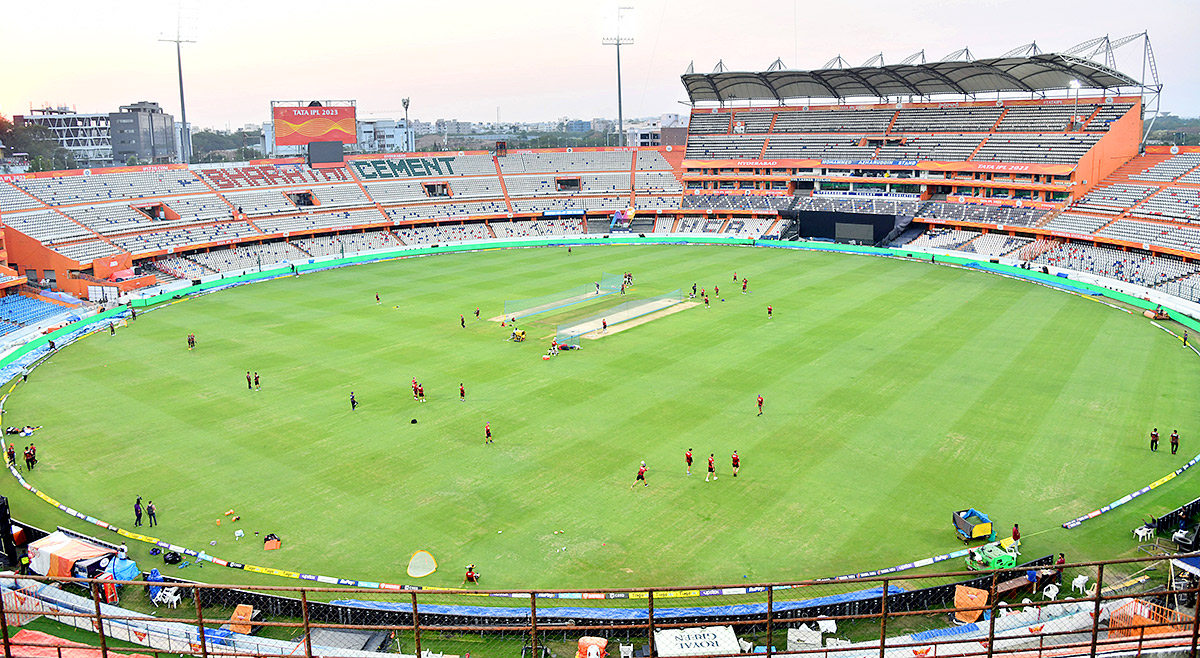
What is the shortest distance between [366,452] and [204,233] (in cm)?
5731

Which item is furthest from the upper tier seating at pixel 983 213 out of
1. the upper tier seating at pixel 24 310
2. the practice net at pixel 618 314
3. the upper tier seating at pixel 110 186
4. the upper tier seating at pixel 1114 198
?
the upper tier seating at pixel 24 310

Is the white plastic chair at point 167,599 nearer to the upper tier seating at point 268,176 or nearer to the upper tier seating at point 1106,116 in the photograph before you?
the upper tier seating at point 268,176

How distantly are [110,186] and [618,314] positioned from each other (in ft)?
190

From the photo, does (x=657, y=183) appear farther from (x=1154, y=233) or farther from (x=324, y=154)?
(x=1154, y=233)

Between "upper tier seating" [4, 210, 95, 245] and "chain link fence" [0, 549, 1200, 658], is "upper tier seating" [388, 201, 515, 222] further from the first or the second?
"chain link fence" [0, 549, 1200, 658]

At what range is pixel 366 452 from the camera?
30.9 m

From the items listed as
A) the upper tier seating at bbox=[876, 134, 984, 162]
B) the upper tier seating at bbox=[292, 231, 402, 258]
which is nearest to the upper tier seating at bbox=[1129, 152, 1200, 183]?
the upper tier seating at bbox=[876, 134, 984, 162]

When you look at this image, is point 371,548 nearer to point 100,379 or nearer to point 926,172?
point 100,379

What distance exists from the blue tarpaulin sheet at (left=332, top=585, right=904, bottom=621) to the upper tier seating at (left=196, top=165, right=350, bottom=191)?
79421 millimetres

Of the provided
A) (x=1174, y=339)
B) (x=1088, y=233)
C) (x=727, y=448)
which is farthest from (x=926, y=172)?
(x=727, y=448)

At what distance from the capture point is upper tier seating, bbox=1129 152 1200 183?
71062mm

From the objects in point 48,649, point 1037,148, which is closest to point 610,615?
point 48,649

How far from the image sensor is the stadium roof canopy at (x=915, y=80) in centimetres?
7675

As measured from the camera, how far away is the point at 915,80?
90.4 metres
